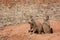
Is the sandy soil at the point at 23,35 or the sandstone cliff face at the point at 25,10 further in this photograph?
the sandstone cliff face at the point at 25,10

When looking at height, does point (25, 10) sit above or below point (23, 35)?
above

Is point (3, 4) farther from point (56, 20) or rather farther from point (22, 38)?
point (22, 38)

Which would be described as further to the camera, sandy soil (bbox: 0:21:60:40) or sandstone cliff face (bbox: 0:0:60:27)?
sandstone cliff face (bbox: 0:0:60:27)

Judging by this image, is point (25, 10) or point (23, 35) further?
point (25, 10)

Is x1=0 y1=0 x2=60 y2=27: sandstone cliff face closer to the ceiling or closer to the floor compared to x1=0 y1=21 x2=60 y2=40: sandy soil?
closer to the ceiling

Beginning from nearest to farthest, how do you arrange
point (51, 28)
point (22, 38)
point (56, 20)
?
point (22, 38) → point (51, 28) → point (56, 20)

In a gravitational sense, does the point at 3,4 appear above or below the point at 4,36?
above

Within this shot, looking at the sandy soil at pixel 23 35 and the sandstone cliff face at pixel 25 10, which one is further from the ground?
the sandstone cliff face at pixel 25 10

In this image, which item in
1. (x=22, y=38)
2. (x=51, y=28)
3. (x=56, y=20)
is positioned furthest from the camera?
(x=56, y=20)

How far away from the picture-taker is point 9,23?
5.84 m

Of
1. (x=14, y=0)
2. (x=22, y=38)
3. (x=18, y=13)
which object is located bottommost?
(x=22, y=38)

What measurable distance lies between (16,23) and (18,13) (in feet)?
1.12

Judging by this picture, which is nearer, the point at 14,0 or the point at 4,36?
the point at 4,36

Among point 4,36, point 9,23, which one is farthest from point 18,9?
point 4,36
